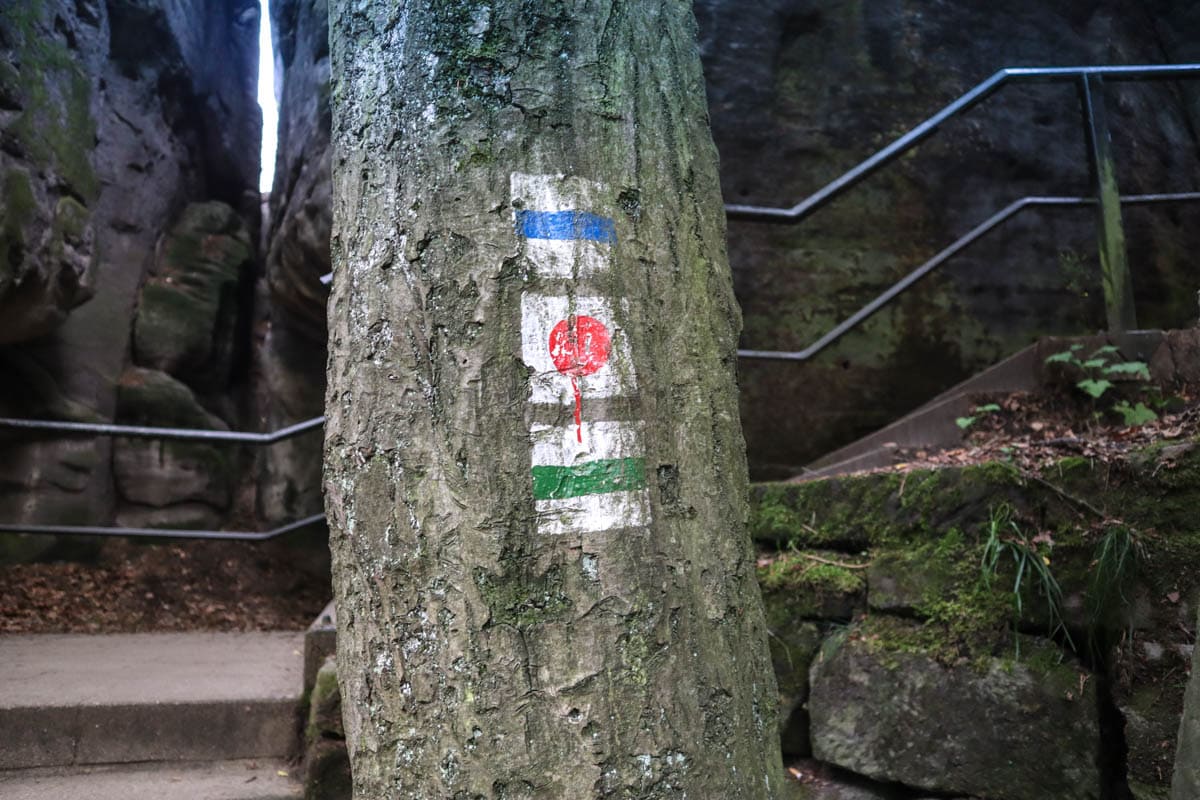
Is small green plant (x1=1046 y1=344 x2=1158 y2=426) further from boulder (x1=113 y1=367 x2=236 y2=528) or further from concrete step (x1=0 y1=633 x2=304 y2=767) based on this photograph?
boulder (x1=113 y1=367 x2=236 y2=528)

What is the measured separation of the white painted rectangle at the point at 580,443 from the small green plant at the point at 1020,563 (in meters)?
1.43

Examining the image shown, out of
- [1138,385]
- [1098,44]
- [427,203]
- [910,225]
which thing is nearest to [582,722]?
[427,203]

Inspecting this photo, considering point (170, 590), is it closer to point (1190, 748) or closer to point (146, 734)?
point (146, 734)

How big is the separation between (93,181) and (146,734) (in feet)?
12.6

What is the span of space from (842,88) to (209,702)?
3.99 meters

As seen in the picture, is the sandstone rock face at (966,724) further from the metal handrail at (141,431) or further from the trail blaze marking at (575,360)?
the metal handrail at (141,431)

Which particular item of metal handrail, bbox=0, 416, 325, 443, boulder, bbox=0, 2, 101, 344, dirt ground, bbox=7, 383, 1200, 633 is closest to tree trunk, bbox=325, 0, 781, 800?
metal handrail, bbox=0, 416, 325, 443

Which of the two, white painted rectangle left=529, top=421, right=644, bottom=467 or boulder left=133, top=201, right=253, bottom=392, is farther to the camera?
boulder left=133, top=201, right=253, bottom=392

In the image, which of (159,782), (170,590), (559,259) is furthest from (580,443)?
(170,590)

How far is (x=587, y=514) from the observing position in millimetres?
1020

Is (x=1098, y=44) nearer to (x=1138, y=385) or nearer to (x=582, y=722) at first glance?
(x=1138, y=385)

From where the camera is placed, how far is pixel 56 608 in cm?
559

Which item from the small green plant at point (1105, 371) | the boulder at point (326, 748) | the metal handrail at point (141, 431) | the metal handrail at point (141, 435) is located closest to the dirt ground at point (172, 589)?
the metal handrail at point (141, 435)

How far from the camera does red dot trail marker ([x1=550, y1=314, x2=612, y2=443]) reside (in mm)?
1043
